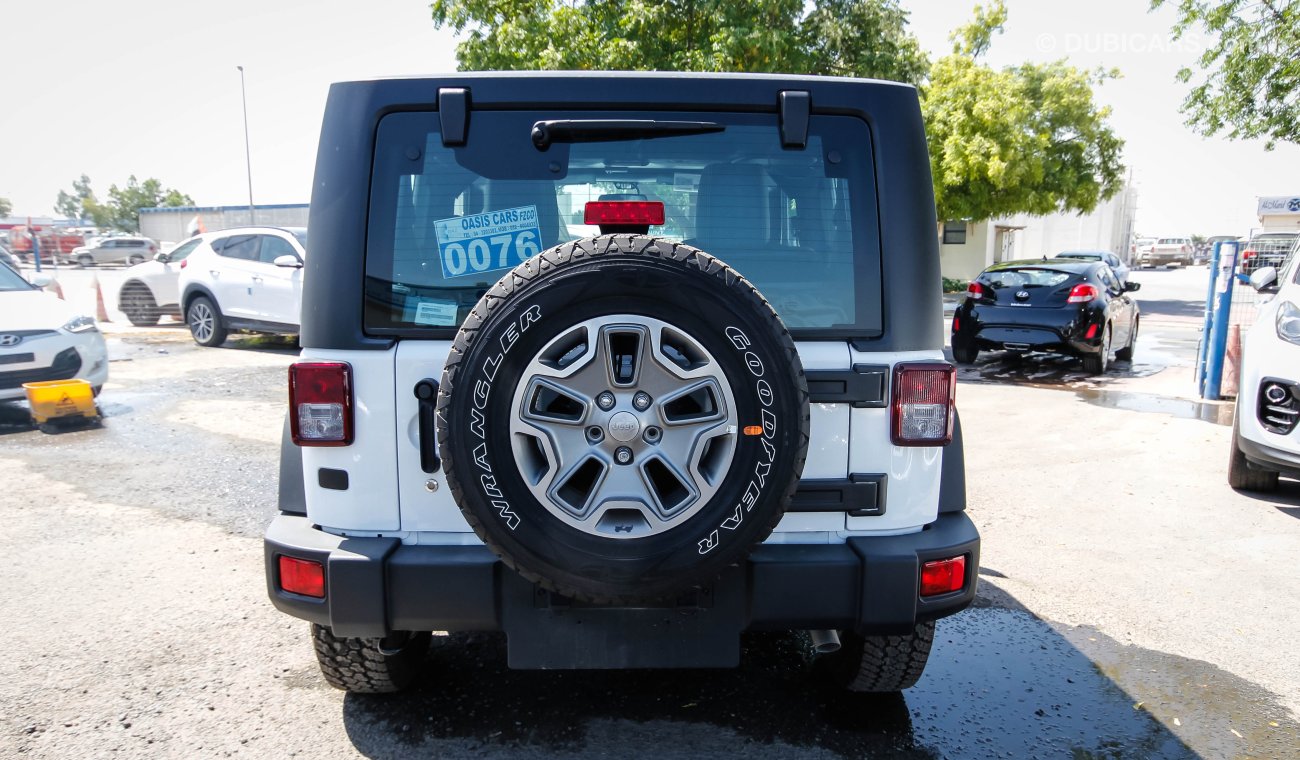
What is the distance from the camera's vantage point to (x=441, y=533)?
2.54 m

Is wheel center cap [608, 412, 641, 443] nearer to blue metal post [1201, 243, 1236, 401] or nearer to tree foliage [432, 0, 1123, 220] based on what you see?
blue metal post [1201, 243, 1236, 401]

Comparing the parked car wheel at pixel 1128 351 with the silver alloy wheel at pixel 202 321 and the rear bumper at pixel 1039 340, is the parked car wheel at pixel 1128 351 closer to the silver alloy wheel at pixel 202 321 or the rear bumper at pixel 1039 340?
the rear bumper at pixel 1039 340

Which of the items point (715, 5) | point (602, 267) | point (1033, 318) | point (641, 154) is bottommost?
point (1033, 318)

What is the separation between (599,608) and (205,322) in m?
12.3

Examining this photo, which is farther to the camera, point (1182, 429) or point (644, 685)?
point (1182, 429)

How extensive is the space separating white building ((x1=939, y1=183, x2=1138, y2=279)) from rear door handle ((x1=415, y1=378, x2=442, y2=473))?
44.9ft

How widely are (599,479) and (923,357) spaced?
1.05 metres

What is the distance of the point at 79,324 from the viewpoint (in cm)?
813

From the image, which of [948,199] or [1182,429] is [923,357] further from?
[948,199]

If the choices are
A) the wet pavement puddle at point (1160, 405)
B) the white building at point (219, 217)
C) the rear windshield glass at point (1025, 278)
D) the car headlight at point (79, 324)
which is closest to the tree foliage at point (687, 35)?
the rear windshield glass at point (1025, 278)

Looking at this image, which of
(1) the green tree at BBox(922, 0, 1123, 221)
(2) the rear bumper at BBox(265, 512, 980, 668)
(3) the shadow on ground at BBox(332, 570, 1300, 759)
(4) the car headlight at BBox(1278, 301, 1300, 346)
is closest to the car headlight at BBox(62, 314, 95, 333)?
(3) the shadow on ground at BBox(332, 570, 1300, 759)

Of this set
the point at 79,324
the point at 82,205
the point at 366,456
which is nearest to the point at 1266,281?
the point at 366,456

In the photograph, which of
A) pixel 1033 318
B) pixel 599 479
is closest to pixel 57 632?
pixel 599 479

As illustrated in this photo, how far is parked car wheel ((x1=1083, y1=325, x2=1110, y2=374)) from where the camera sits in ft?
36.3
